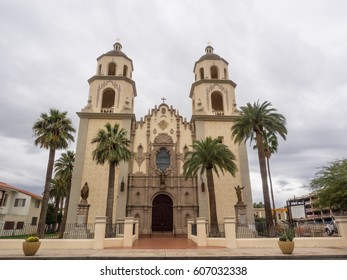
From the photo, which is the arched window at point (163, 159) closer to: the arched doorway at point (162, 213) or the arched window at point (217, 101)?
the arched doorway at point (162, 213)

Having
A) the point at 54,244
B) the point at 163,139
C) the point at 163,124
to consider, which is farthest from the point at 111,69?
the point at 54,244

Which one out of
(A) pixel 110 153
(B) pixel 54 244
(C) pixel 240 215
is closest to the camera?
(B) pixel 54 244

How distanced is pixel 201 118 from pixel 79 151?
15752mm

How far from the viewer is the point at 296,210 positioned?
20094mm

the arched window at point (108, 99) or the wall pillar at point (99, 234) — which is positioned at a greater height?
the arched window at point (108, 99)

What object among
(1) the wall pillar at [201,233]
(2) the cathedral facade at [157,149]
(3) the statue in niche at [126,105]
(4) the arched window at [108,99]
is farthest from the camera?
(4) the arched window at [108,99]

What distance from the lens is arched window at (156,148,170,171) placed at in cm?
2892

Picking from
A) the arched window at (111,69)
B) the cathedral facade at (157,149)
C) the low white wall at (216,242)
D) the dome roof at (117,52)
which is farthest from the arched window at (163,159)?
the dome roof at (117,52)

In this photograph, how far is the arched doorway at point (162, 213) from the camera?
87.4 feet

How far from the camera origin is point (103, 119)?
2952cm

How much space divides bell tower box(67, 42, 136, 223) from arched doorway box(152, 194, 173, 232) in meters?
3.84

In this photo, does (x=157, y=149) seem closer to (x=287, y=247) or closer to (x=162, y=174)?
(x=162, y=174)

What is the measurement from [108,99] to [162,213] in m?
17.9

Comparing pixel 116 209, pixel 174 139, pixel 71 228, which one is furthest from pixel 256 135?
pixel 71 228
